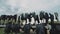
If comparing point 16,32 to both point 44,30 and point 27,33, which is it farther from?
point 44,30

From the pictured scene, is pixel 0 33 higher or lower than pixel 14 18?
lower

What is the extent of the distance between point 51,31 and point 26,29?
0.69 metres

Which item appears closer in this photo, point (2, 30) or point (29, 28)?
point (29, 28)

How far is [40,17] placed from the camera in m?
4.45

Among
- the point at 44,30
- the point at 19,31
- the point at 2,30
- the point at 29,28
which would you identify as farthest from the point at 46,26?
the point at 2,30

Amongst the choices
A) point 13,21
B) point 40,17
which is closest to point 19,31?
point 13,21

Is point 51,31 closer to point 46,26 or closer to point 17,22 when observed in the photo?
point 46,26

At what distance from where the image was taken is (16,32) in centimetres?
441

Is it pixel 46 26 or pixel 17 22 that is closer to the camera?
pixel 46 26

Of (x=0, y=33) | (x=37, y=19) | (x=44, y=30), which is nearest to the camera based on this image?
(x=44, y=30)

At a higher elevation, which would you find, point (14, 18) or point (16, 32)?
point (14, 18)

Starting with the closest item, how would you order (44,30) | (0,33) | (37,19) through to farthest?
(44,30) < (37,19) < (0,33)

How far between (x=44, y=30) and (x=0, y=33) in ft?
5.00

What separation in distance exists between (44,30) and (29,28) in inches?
16.4
